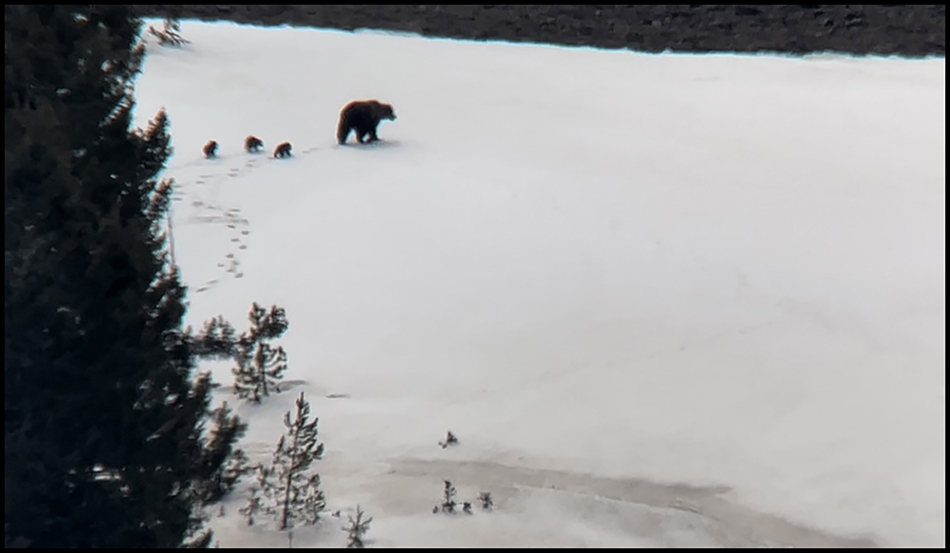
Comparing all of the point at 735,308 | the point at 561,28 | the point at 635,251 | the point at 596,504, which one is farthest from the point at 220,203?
the point at 561,28

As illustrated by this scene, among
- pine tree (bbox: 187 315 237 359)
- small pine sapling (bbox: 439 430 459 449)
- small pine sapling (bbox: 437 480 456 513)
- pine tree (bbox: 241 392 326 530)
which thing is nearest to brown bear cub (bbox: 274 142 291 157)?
pine tree (bbox: 187 315 237 359)

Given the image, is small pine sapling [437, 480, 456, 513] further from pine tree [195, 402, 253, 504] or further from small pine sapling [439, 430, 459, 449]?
pine tree [195, 402, 253, 504]

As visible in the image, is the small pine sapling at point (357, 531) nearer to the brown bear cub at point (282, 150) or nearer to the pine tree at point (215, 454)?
the pine tree at point (215, 454)

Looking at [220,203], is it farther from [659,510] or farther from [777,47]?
[777,47]

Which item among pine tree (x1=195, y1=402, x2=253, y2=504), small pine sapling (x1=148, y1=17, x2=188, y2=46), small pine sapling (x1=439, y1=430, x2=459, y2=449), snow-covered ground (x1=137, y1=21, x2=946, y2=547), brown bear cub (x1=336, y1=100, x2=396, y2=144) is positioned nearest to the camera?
pine tree (x1=195, y1=402, x2=253, y2=504)

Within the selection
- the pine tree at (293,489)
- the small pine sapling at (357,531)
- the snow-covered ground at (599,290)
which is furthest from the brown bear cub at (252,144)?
the small pine sapling at (357,531)

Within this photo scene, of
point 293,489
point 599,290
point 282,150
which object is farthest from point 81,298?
point 282,150
